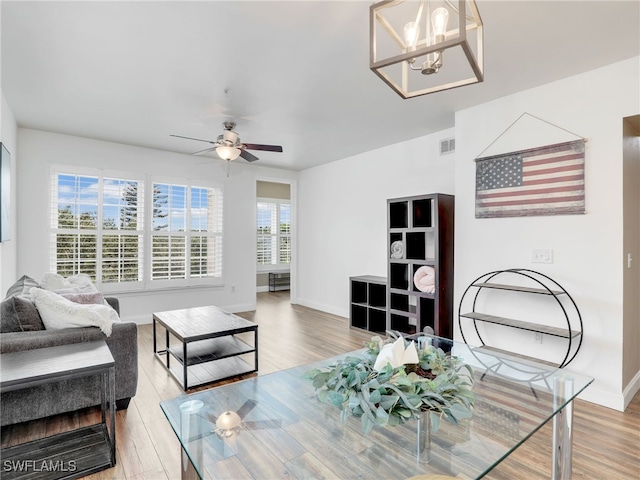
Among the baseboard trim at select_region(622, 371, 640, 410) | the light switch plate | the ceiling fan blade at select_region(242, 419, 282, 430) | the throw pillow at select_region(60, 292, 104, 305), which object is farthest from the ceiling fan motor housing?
the baseboard trim at select_region(622, 371, 640, 410)

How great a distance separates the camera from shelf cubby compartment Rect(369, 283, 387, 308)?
4938 mm

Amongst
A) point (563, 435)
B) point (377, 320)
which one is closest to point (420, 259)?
point (377, 320)

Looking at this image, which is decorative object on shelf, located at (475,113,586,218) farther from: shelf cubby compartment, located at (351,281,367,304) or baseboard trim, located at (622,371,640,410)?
shelf cubby compartment, located at (351,281,367,304)

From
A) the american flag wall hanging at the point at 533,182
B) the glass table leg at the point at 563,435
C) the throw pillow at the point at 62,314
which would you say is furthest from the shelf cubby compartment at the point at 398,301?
the throw pillow at the point at 62,314

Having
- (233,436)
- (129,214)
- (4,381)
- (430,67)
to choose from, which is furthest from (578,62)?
(129,214)

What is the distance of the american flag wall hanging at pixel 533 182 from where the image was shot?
2.86 metres

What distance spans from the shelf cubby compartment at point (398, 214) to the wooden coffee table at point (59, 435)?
3.39 metres

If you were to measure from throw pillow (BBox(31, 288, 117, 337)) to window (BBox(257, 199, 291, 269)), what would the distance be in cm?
610

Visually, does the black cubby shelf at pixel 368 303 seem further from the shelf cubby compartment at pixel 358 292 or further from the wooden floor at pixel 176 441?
the wooden floor at pixel 176 441

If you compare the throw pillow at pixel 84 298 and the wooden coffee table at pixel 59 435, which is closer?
the wooden coffee table at pixel 59 435

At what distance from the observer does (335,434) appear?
1.40 m

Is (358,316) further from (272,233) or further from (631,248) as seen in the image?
(272,233)

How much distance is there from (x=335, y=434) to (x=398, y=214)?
3.44m

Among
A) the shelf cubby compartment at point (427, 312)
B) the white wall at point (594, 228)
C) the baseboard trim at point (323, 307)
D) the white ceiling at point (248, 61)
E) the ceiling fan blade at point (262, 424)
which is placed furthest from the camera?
the baseboard trim at point (323, 307)
